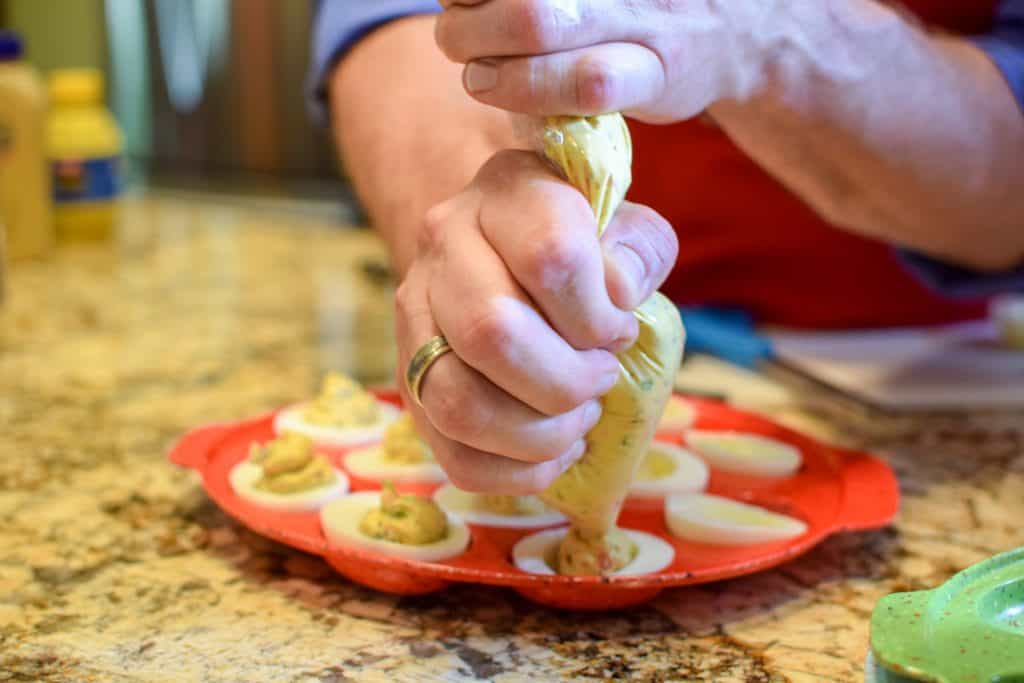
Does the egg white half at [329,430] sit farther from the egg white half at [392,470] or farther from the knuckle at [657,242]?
the knuckle at [657,242]

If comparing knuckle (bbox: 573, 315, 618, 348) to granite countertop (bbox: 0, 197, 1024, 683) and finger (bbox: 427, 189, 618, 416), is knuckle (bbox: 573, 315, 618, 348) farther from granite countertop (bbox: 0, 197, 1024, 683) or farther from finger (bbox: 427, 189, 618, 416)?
granite countertop (bbox: 0, 197, 1024, 683)

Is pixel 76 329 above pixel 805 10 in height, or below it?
below

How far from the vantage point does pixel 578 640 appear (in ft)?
2.49

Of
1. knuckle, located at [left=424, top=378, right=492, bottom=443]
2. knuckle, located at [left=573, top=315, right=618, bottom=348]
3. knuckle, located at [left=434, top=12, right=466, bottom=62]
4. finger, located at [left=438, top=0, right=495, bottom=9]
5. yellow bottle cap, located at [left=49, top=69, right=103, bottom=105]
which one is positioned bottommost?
knuckle, located at [left=424, top=378, right=492, bottom=443]

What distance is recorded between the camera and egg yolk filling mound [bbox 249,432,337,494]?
→ 897mm

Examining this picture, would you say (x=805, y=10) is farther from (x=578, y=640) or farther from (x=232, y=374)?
(x=232, y=374)

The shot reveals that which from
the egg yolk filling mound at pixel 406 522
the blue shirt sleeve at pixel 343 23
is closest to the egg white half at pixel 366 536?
the egg yolk filling mound at pixel 406 522

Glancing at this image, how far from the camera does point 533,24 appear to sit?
66 centimetres

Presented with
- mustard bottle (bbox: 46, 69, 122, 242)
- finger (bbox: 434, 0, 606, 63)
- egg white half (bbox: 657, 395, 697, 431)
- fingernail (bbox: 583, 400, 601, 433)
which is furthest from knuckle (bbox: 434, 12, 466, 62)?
mustard bottle (bbox: 46, 69, 122, 242)

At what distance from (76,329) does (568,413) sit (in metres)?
1.07

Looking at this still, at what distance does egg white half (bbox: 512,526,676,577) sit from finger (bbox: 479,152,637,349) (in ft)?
0.61

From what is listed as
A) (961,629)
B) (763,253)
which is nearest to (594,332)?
(961,629)

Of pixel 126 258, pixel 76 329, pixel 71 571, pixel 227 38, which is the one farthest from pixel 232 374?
pixel 227 38

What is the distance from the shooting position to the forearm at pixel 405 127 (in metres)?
0.99
